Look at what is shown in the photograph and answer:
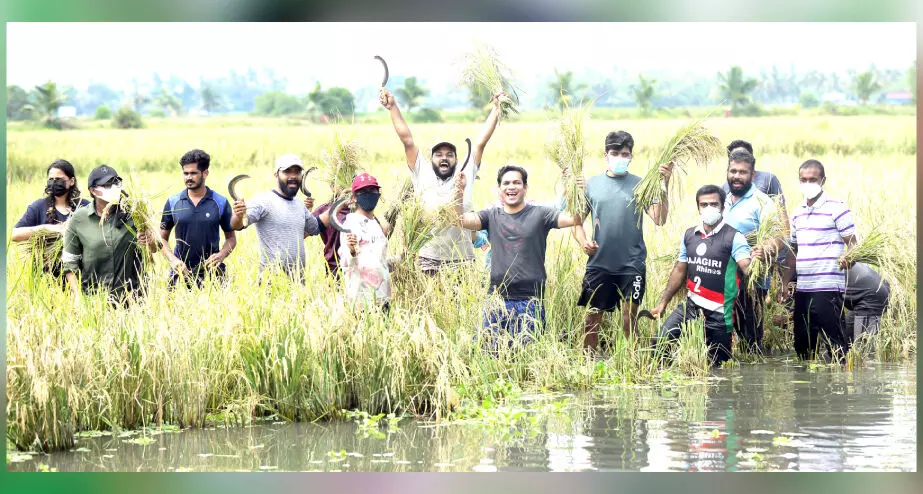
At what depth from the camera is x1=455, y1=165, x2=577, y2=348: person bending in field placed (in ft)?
32.8

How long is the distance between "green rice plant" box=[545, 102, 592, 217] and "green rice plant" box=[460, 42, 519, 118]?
496mm

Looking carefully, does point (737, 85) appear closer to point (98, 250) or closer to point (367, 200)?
point (367, 200)

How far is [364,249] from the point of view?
944cm

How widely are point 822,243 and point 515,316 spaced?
2.87m

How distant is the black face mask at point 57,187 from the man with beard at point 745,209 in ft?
18.7

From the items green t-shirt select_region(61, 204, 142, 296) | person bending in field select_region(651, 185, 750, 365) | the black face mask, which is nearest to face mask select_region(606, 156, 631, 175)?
person bending in field select_region(651, 185, 750, 365)

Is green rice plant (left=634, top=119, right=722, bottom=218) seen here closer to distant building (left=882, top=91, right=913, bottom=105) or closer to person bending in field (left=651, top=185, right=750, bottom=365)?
person bending in field (left=651, top=185, right=750, bottom=365)

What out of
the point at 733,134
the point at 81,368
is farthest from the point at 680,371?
the point at 733,134

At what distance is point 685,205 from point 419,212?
8.83m

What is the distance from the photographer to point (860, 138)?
31578mm

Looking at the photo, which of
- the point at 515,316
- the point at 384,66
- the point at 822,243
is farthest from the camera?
the point at 822,243

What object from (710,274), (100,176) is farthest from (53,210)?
(710,274)

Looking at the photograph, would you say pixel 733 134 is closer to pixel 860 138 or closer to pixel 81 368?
pixel 860 138

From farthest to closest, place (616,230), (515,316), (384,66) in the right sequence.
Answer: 1. (616,230)
2. (515,316)
3. (384,66)
